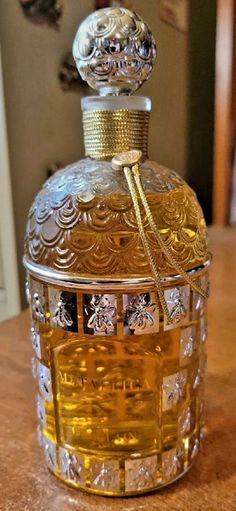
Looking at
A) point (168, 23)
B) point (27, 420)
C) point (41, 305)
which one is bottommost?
point (27, 420)

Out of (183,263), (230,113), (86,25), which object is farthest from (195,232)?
(230,113)

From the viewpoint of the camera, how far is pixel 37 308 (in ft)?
1.21

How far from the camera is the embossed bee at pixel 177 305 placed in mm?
345

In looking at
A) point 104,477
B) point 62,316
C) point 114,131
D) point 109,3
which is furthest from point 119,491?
point 109,3

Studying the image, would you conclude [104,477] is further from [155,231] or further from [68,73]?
[68,73]

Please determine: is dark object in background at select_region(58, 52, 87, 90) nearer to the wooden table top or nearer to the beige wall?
the beige wall

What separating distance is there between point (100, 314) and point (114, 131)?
12cm

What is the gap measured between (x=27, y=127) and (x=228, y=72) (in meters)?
0.61

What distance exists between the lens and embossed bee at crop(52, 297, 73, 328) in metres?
0.34

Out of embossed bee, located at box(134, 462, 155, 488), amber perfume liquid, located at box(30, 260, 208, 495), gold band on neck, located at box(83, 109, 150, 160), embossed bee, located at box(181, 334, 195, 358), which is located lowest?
embossed bee, located at box(134, 462, 155, 488)

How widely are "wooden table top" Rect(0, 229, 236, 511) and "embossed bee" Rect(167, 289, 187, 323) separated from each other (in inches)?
4.9

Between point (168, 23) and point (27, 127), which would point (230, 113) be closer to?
point (168, 23)

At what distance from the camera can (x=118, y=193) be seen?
1.13ft

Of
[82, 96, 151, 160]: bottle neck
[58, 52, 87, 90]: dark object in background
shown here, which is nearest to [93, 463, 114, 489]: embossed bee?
[82, 96, 151, 160]: bottle neck
